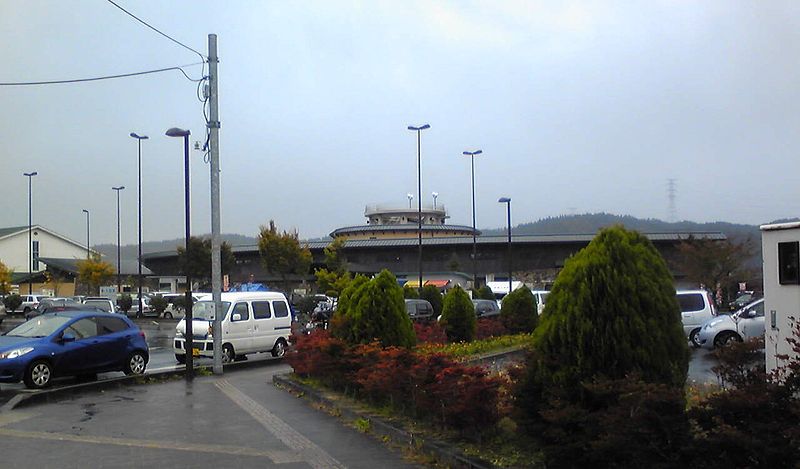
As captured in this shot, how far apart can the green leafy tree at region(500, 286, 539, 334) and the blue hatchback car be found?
1160 cm

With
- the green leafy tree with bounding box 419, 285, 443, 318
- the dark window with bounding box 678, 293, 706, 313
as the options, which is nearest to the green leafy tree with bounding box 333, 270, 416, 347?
the dark window with bounding box 678, 293, 706, 313

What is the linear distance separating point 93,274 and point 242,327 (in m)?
48.0

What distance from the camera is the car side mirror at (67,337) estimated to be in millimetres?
16344

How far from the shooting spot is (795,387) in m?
5.59

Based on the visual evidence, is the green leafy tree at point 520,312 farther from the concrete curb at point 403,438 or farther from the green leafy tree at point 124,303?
the green leafy tree at point 124,303

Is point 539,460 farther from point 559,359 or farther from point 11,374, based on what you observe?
point 11,374

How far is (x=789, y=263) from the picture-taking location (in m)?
13.2

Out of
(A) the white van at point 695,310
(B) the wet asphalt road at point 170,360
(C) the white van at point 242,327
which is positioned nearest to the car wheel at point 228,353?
(C) the white van at point 242,327

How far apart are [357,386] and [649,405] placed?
7.63m

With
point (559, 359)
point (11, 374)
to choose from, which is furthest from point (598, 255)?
point (11, 374)

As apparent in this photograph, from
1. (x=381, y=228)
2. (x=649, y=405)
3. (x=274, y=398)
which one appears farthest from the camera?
(x=381, y=228)

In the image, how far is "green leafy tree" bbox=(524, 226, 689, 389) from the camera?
22.8 ft

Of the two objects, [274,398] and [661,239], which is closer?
A: [274,398]

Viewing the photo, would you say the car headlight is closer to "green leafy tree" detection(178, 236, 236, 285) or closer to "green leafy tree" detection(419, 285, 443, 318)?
"green leafy tree" detection(419, 285, 443, 318)
